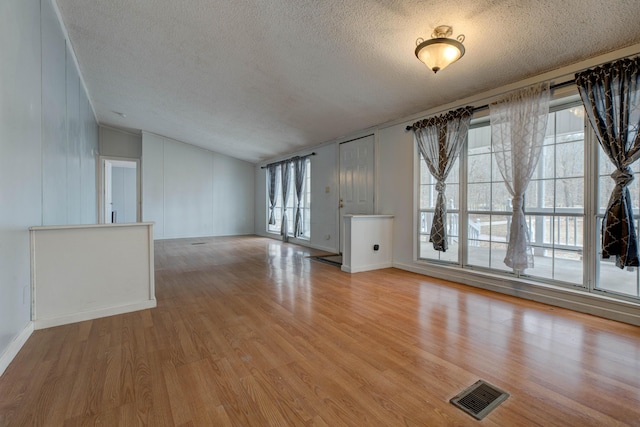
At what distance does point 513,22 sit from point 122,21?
390cm

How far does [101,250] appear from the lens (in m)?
2.66

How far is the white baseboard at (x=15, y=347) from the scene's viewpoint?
181 cm

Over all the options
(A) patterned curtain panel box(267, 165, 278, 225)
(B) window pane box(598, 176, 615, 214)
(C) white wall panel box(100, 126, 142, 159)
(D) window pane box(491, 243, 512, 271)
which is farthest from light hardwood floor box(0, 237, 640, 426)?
(C) white wall panel box(100, 126, 142, 159)

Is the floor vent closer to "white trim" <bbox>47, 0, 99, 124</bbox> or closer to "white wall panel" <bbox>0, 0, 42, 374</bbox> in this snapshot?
"white wall panel" <bbox>0, 0, 42, 374</bbox>

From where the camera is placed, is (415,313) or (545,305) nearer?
(415,313)

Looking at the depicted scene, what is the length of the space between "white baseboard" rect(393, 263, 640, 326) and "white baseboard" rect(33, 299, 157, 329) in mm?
3663

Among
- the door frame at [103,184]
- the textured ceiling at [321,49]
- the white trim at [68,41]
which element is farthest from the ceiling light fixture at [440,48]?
the door frame at [103,184]

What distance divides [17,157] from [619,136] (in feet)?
15.8

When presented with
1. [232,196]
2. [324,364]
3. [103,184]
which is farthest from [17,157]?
[232,196]

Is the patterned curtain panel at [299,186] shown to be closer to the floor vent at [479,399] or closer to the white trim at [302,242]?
the white trim at [302,242]

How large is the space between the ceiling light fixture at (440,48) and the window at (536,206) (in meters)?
1.53

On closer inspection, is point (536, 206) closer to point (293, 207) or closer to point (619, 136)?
point (619, 136)

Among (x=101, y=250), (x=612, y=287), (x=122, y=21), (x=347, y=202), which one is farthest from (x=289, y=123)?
(x=612, y=287)

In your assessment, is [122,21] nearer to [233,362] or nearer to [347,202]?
[233,362]
